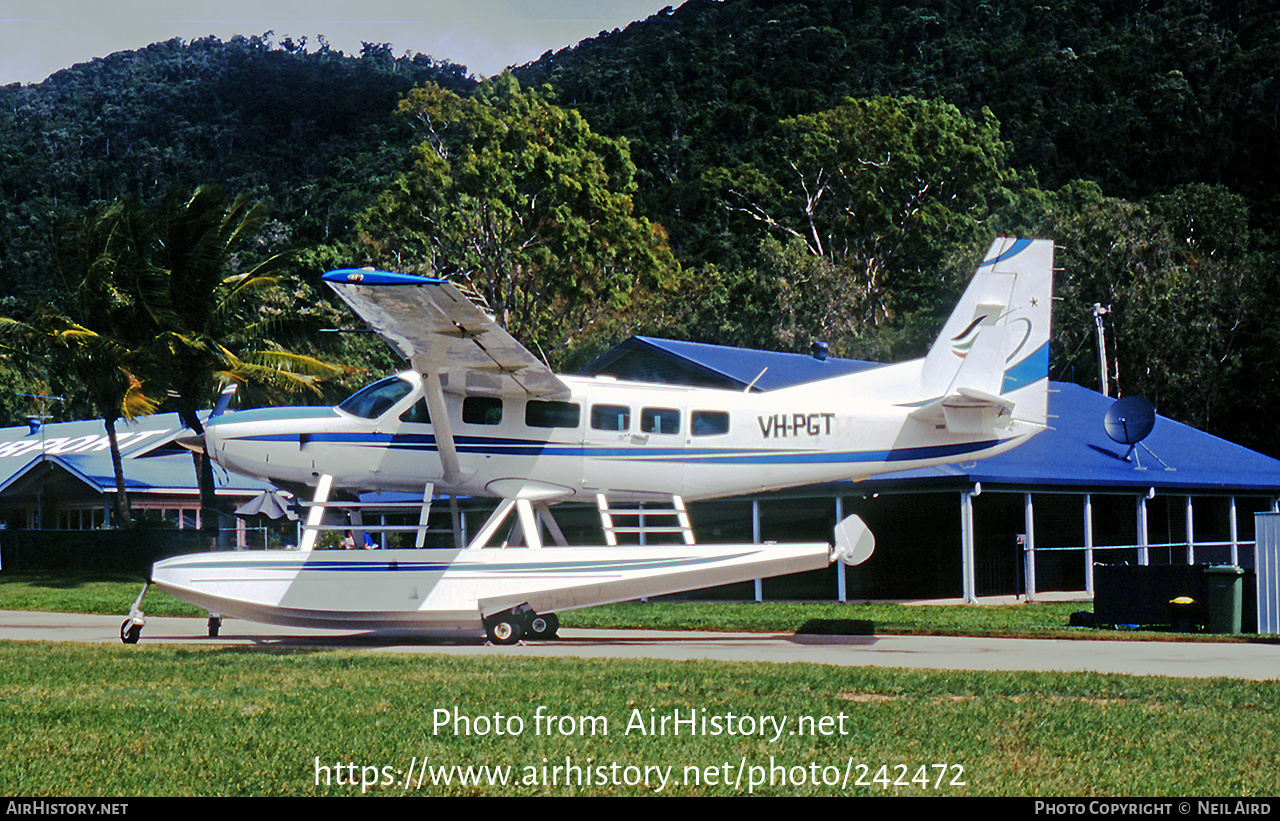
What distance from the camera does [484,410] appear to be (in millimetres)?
15703

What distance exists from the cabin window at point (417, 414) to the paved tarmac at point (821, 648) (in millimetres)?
2791

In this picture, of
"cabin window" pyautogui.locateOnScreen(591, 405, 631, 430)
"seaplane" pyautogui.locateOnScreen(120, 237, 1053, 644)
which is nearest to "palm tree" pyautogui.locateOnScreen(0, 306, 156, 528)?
"seaplane" pyautogui.locateOnScreen(120, 237, 1053, 644)

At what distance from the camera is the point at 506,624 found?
1480 cm

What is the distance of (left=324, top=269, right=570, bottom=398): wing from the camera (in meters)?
12.6

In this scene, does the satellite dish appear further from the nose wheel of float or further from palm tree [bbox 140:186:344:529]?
palm tree [bbox 140:186:344:529]

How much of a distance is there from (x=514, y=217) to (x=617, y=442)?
27.9m

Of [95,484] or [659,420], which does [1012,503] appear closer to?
[659,420]

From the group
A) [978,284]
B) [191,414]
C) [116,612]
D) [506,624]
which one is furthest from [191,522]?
[978,284]

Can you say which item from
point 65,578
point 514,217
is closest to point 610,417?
point 65,578

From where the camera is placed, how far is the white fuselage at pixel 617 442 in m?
15.7

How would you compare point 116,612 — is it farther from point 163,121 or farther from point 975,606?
point 163,121
